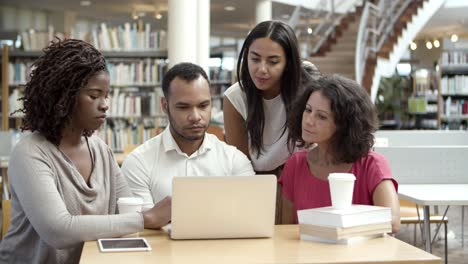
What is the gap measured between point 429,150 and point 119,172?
7.37ft

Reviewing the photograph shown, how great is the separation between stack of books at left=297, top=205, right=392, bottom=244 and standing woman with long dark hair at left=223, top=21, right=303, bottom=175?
863 millimetres

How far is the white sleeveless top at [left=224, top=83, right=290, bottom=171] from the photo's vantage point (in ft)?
9.66

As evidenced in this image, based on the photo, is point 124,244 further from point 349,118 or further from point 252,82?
point 252,82

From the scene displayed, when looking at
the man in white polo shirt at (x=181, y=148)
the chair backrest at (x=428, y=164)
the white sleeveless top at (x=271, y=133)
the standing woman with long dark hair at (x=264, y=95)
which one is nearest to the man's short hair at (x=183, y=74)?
the man in white polo shirt at (x=181, y=148)

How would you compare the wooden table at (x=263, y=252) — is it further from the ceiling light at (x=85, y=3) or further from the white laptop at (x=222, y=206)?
the ceiling light at (x=85, y=3)

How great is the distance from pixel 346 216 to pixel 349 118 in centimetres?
47

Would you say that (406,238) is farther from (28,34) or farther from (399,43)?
(399,43)

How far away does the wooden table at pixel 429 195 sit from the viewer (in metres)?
3.34

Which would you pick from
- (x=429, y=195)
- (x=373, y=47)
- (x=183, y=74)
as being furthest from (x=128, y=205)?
(x=373, y=47)

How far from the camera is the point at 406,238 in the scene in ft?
20.7

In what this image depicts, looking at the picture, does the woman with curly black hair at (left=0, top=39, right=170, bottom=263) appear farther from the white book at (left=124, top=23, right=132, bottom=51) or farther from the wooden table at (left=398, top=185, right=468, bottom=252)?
the white book at (left=124, top=23, right=132, bottom=51)

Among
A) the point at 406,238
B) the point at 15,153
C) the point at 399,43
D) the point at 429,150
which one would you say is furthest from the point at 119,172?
the point at 399,43

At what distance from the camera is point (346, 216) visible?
1993 mm

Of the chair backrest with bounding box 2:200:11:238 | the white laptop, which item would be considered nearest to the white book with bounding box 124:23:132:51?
the chair backrest with bounding box 2:200:11:238
